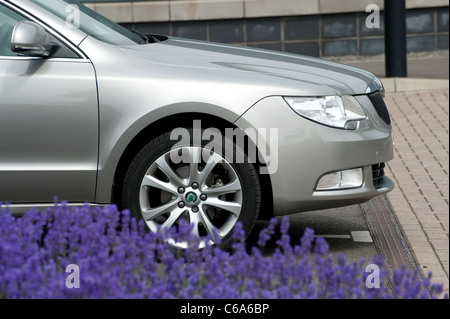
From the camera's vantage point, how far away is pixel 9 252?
384cm

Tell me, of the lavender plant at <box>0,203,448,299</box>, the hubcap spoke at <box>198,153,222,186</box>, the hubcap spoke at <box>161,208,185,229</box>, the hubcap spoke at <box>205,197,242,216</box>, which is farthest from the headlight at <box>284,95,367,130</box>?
the lavender plant at <box>0,203,448,299</box>

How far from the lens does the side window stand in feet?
19.2

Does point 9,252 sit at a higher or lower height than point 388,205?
higher

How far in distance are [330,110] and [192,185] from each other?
0.89 metres

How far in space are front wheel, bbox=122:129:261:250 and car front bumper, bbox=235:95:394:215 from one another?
135mm

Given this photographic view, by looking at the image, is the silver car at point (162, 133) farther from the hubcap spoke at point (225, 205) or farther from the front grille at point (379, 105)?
the front grille at point (379, 105)

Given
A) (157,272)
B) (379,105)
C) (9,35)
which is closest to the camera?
(157,272)

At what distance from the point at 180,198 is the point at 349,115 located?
1079mm

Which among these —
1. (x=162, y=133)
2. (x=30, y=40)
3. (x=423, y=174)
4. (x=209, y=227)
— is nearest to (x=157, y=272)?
(x=209, y=227)

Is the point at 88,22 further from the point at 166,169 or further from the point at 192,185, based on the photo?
the point at 192,185

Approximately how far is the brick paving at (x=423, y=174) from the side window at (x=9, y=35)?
7.66ft

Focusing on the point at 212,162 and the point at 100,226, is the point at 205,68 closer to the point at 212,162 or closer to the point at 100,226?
the point at 212,162

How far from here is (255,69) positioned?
19.8 feet
